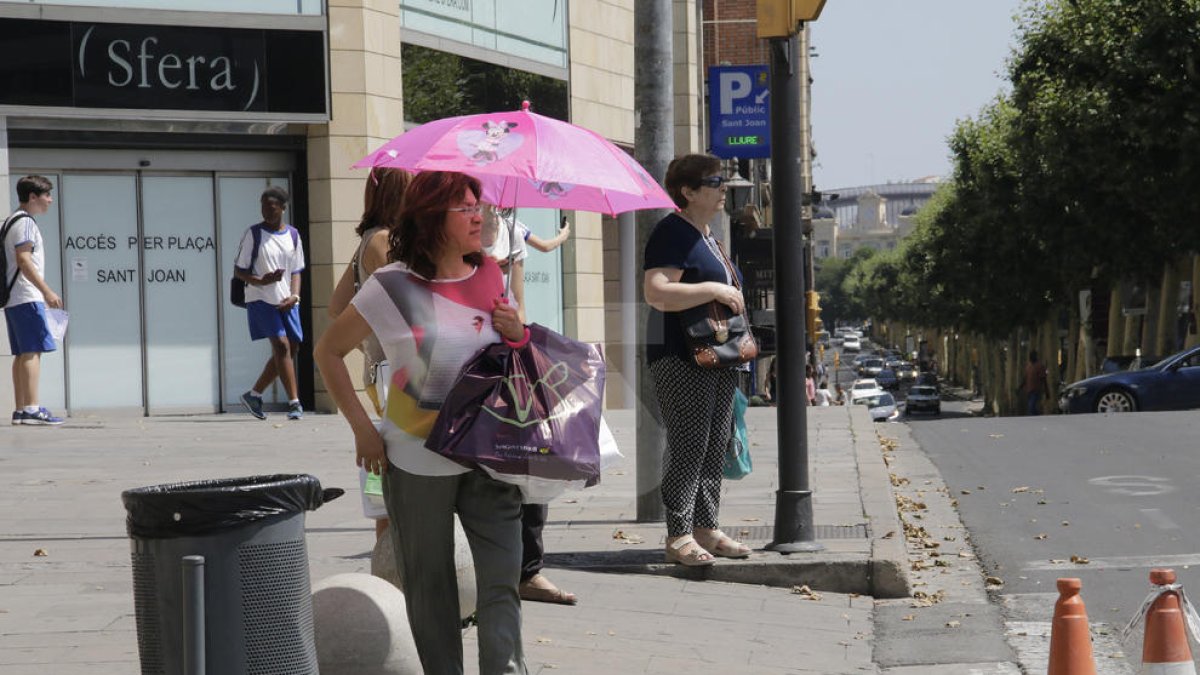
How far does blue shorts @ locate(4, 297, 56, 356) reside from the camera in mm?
14312

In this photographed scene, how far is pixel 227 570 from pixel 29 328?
1061 cm

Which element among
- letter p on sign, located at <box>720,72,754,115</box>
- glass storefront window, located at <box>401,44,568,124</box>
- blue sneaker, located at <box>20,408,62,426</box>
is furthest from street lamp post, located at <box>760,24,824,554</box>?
letter p on sign, located at <box>720,72,754,115</box>

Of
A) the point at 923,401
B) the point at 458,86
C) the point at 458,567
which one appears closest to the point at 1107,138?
the point at 458,86

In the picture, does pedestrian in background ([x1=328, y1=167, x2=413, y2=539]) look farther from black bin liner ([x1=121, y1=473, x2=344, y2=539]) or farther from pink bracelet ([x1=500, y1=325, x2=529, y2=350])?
black bin liner ([x1=121, y1=473, x2=344, y2=539])

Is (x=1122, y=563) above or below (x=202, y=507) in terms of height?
below

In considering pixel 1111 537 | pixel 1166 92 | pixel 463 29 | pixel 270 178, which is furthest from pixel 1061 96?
pixel 1111 537

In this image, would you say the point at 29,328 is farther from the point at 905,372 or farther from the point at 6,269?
the point at 905,372

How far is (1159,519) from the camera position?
10398 mm

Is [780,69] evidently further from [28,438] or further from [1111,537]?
[28,438]

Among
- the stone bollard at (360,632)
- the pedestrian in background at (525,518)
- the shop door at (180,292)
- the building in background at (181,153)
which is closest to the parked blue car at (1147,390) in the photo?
the building in background at (181,153)

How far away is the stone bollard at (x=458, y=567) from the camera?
6.09 metres

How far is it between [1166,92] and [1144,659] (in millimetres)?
32572

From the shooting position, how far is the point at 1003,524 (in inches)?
414

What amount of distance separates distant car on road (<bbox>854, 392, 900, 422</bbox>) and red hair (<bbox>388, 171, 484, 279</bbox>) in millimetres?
59950
